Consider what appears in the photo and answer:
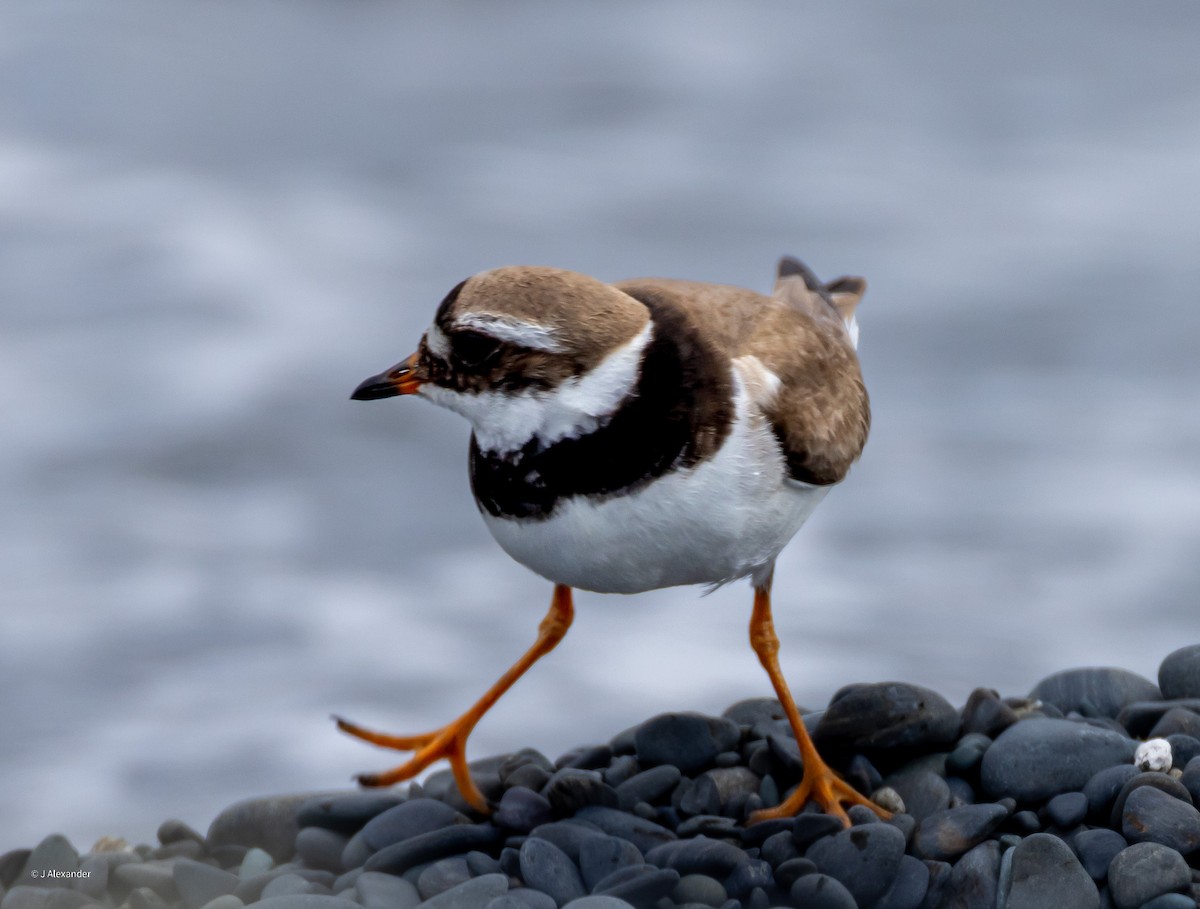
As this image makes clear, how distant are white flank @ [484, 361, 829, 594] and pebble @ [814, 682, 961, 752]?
963mm

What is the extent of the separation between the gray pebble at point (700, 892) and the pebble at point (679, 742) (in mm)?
891

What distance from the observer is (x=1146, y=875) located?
5141 mm

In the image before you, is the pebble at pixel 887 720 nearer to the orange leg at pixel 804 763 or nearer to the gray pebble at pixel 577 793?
the orange leg at pixel 804 763

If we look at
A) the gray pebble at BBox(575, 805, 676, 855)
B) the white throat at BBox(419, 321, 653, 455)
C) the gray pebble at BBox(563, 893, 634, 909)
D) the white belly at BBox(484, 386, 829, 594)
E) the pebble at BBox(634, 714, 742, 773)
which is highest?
the white throat at BBox(419, 321, 653, 455)

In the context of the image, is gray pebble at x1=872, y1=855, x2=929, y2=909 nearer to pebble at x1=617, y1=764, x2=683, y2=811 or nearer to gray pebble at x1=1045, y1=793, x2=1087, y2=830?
gray pebble at x1=1045, y1=793, x2=1087, y2=830

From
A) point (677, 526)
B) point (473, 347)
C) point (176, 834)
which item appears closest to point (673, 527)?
point (677, 526)

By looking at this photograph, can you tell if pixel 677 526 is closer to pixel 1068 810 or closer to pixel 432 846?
pixel 432 846

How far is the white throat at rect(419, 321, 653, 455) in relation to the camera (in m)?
5.00

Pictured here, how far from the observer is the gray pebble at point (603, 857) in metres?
5.29

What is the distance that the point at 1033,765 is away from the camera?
18.8 feet

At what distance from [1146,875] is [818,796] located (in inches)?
47.1

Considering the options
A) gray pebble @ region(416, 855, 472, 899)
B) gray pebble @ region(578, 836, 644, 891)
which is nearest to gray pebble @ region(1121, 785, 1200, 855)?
gray pebble @ region(578, 836, 644, 891)

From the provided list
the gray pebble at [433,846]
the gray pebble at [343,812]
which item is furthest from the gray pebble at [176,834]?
the gray pebble at [433,846]

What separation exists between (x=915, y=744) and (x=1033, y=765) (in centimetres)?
46
